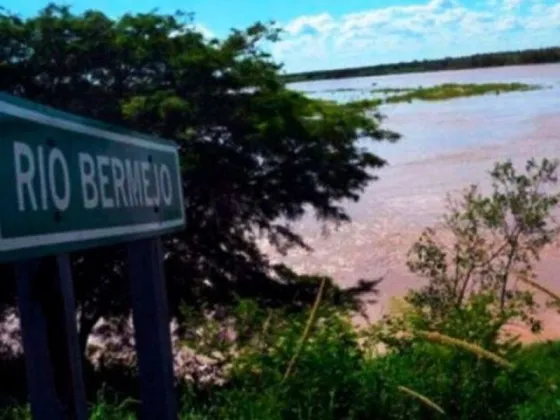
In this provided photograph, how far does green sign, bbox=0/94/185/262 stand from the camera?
1471 mm

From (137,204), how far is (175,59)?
31.1 ft

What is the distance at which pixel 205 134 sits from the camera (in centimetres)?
1114

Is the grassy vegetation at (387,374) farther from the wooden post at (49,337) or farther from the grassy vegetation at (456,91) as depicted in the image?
the grassy vegetation at (456,91)

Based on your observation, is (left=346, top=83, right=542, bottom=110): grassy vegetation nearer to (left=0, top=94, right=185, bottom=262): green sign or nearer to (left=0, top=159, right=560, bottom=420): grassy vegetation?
(left=0, top=159, right=560, bottom=420): grassy vegetation

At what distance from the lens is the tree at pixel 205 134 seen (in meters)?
10.8

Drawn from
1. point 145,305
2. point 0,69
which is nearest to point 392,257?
point 0,69

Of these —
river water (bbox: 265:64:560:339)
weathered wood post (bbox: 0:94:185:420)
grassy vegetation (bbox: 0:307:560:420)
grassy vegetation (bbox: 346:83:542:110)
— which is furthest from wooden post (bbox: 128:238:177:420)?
grassy vegetation (bbox: 346:83:542:110)

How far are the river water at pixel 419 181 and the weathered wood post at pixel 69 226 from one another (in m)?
6.15

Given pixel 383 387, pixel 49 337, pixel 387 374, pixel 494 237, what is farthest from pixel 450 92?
pixel 49 337

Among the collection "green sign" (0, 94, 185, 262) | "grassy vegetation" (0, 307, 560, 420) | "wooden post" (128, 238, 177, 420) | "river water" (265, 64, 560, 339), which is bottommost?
"river water" (265, 64, 560, 339)

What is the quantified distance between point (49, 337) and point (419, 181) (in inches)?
1103

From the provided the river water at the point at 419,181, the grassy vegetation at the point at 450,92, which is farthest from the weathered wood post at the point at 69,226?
the grassy vegetation at the point at 450,92

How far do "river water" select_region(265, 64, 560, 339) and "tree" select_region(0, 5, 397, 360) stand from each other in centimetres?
144

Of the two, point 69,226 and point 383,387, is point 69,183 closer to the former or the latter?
point 69,226
